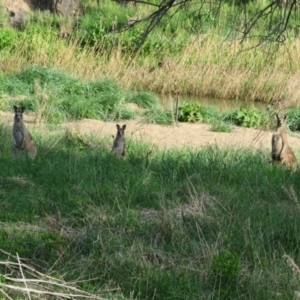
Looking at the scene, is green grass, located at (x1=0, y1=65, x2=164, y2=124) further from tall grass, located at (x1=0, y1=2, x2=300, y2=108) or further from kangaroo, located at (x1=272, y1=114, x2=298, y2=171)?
kangaroo, located at (x1=272, y1=114, x2=298, y2=171)

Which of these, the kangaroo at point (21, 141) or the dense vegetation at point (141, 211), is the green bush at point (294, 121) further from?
the kangaroo at point (21, 141)

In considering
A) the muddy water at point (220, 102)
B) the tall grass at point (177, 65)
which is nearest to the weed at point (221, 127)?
the muddy water at point (220, 102)

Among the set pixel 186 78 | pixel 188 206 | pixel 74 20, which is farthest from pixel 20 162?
pixel 74 20

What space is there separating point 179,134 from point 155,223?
774 cm

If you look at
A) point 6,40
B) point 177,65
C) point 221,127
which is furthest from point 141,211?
point 6,40

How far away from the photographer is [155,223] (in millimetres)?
7941

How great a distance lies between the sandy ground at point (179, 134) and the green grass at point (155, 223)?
9.79 feet

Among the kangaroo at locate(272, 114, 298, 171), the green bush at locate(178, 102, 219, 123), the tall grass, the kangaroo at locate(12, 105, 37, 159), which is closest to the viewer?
the kangaroo at locate(12, 105, 37, 159)

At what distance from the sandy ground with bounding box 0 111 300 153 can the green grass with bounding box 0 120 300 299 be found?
2.98 meters

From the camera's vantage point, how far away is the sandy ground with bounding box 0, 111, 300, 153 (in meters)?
14.4

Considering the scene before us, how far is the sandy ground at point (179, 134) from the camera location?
14.4 metres

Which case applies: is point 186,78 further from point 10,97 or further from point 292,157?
point 292,157

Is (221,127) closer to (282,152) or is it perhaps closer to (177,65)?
(282,152)

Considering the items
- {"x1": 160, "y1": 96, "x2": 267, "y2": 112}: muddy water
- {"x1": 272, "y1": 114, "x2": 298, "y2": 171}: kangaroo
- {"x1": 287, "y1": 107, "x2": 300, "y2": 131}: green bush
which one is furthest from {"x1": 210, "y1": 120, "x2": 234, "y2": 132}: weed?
{"x1": 160, "y1": 96, "x2": 267, "y2": 112}: muddy water
